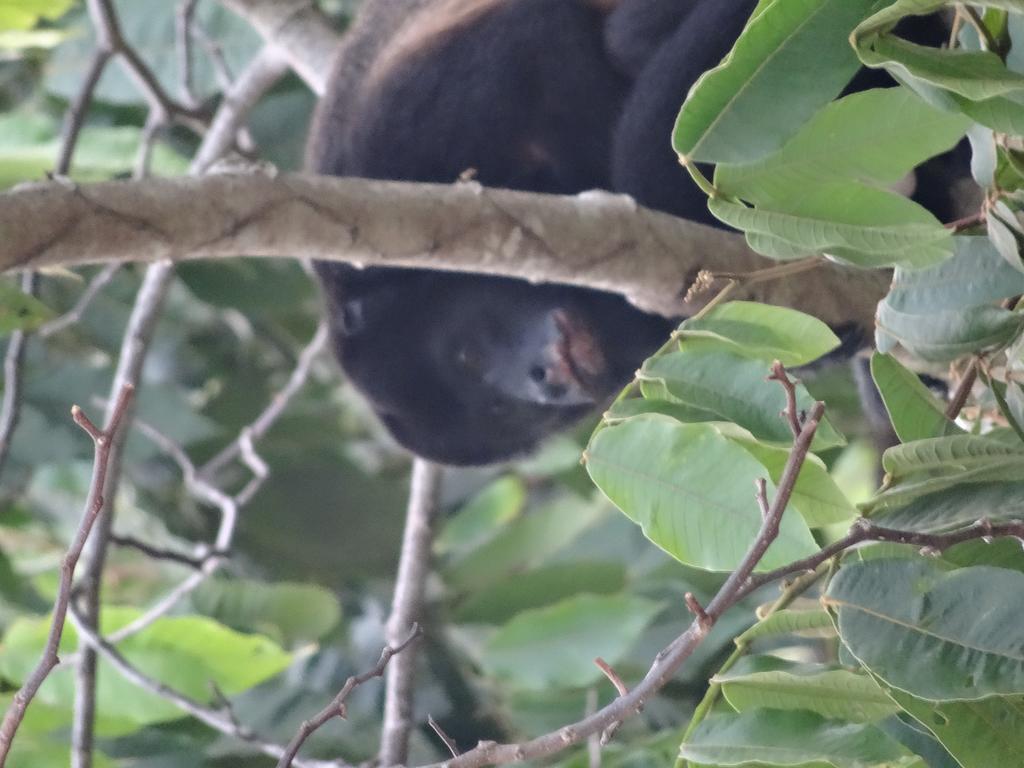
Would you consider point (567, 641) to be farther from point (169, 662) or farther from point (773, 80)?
Answer: point (773, 80)

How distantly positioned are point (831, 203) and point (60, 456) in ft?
6.33

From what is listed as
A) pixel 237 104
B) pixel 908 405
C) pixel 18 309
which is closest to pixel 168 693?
pixel 18 309

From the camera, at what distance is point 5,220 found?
875 mm

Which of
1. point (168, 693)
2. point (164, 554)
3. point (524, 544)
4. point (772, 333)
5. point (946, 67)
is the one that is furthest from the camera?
point (524, 544)

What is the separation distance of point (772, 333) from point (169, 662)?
0.98 metres

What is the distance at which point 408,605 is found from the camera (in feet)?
6.06

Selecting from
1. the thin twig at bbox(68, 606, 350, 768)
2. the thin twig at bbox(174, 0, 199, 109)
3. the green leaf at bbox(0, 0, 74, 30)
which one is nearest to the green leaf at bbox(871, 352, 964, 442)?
the thin twig at bbox(68, 606, 350, 768)

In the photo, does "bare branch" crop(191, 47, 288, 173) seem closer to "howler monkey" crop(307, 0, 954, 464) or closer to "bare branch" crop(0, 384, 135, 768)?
"howler monkey" crop(307, 0, 954, 464)

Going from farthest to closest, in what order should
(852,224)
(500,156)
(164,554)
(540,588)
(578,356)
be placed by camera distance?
(540,588) < (500,156) < (578,356) < (164,554) < (852,224)

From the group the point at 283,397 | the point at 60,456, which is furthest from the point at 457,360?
the point at 60,456

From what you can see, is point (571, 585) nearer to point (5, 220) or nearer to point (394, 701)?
point (394, 701)

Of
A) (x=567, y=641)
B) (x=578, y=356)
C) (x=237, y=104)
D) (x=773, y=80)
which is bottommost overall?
(x=567, y=641)

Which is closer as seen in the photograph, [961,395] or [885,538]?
[885,538]

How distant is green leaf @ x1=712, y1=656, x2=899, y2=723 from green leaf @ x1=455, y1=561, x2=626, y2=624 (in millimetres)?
1577
